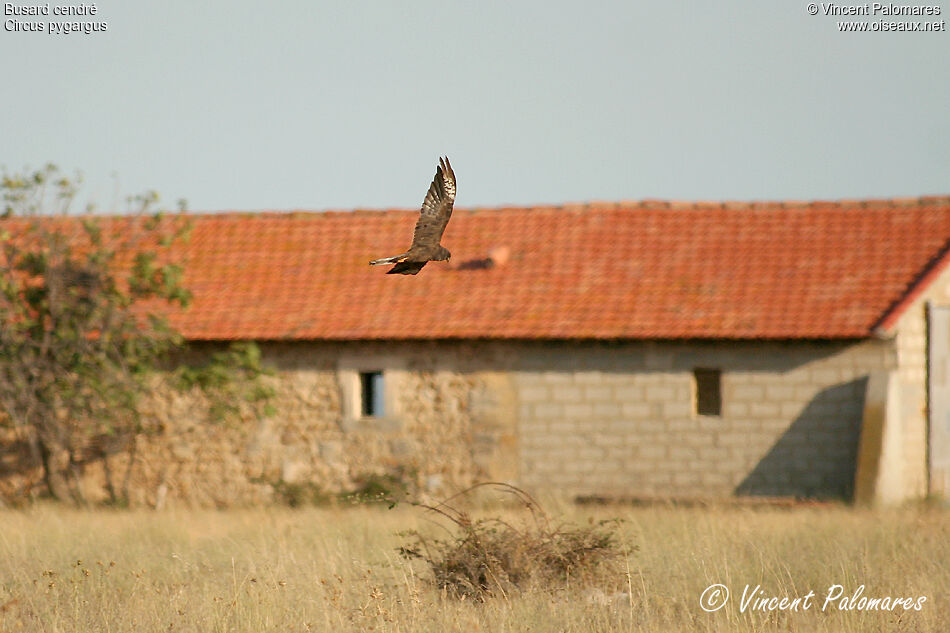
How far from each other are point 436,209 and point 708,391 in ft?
36.7

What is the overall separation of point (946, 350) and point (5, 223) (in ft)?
44.8

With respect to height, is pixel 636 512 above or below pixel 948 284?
below

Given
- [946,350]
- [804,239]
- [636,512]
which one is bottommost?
[636,512]

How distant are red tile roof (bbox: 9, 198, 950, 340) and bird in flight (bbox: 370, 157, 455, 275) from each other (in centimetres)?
833

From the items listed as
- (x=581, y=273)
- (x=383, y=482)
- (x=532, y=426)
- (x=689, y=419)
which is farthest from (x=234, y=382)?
(x=689, y=419)

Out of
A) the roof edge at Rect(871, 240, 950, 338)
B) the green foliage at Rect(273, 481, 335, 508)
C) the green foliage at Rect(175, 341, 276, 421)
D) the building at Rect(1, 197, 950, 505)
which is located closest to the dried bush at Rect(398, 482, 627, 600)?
the building at Rect(1, 197, 950, 505)

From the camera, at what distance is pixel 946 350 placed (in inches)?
627

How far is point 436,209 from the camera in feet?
24.5

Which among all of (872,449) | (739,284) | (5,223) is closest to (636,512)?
(872,449)

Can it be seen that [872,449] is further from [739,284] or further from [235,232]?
[235,232]

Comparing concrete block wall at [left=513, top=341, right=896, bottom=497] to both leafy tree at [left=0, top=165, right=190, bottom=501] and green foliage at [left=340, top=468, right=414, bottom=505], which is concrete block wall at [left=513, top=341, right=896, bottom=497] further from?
leafy tree at [left=0, top=165, right=190, bottom=501]

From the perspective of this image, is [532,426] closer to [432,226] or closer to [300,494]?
[300,494]

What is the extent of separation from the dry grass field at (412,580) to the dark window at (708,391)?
365 centimetres

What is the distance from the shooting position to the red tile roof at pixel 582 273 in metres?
15.9
